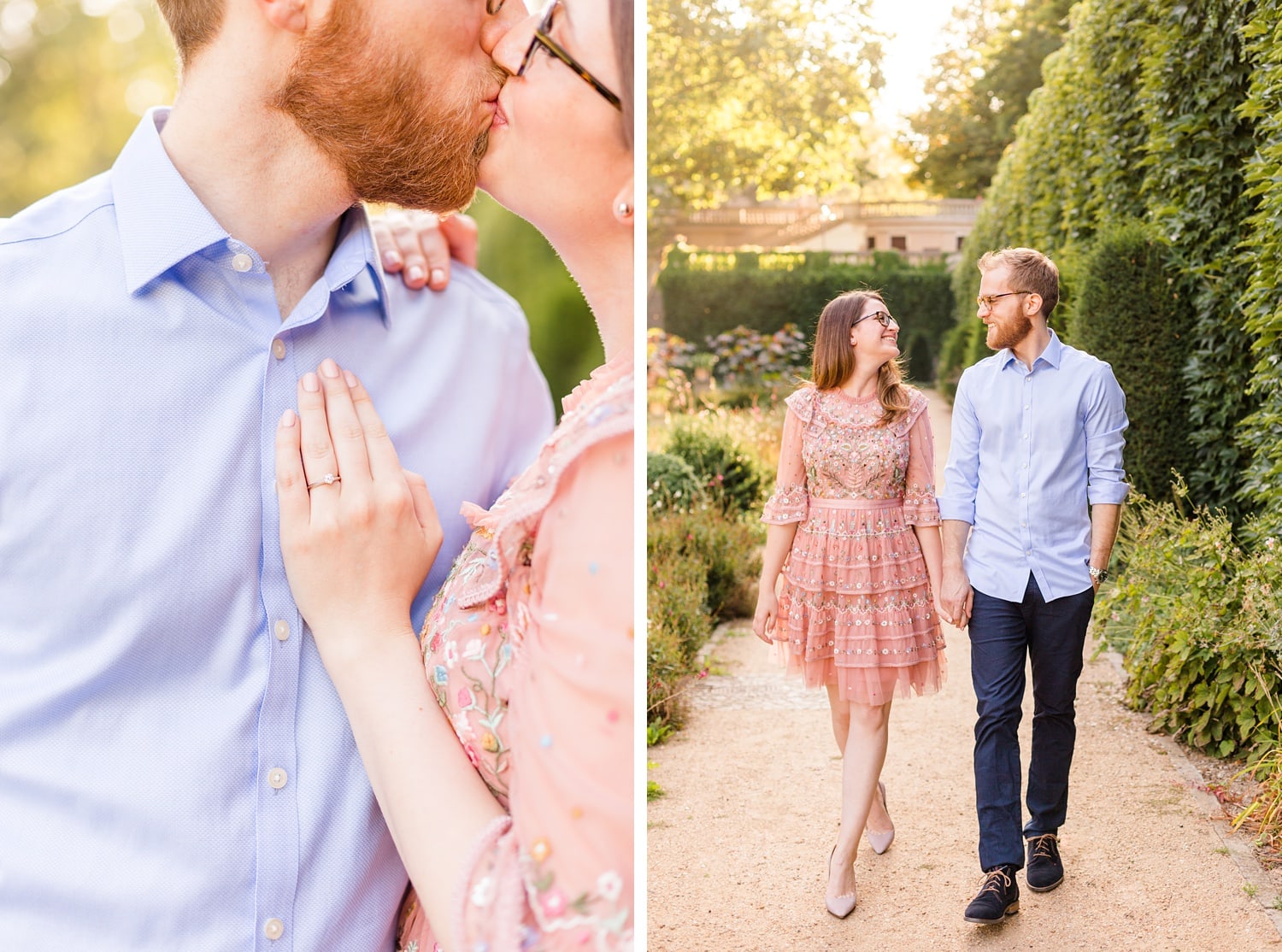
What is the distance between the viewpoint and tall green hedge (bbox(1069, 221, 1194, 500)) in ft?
6.79

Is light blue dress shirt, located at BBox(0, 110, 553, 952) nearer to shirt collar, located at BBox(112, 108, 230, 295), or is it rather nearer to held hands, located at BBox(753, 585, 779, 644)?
shirt collar, located at BBox(112, 108, 230, 295)

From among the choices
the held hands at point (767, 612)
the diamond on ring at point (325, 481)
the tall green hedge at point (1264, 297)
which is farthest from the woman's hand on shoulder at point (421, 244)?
the tall green hedge at point (1264, 297)

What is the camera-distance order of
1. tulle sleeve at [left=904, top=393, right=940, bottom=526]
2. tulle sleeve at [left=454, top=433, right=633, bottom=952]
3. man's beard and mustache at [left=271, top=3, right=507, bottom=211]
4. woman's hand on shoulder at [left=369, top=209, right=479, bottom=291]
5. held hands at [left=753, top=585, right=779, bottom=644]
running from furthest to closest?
held hands at [left=753, top=585, right=779, bottom=644], tulle sleeve at [left=904, top=393, right=940, bottom=526], woman's hand on shoulder at [left=369, top=209, right=479, bottom=291], man's beard and mustache at [left=271, top=3, right=507, bottom=211], tulle sleeve at [left=454, top=433, right=633, bottom=952]

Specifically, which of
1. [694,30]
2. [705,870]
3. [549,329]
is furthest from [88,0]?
[694,30]

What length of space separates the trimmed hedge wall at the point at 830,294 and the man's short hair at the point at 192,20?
1.49m

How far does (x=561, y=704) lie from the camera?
1.18 metres

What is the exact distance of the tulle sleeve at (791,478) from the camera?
239 centimetres

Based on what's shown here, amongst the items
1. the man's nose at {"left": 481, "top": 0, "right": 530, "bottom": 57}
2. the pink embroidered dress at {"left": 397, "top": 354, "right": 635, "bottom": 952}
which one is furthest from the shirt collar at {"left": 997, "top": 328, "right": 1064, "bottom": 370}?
the man's nose at {"left": 481, "top": 0, "right": 530, "bottom": 57}

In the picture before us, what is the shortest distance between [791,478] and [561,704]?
134cm

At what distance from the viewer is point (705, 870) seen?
254 centimetres

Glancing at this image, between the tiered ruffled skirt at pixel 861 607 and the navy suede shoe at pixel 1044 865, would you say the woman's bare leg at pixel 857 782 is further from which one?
the navy suede shoe at pixel 1044 865

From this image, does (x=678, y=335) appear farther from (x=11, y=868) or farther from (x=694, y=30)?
(x=11, y=868)

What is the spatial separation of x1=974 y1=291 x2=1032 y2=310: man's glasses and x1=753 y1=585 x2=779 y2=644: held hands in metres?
0.85

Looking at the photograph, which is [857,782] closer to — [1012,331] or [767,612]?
[767,612]
